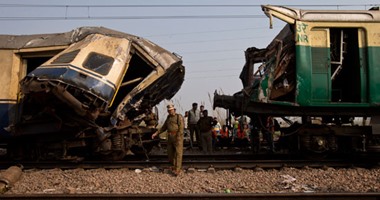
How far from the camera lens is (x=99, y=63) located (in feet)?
24.2

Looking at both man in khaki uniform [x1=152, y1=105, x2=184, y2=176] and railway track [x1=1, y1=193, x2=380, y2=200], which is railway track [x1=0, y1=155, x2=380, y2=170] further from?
railway track [x1=1, y1=193, x2=380, y2=200]

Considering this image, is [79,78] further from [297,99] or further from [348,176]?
[348,176]

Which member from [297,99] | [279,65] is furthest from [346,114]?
[279,65]

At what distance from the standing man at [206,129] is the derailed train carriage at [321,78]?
188 centimetres

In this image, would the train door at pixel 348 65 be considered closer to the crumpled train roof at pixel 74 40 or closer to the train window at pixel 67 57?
the crumpled train roof at pixel 74 40

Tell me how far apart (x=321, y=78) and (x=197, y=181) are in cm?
380

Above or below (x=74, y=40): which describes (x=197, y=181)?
below

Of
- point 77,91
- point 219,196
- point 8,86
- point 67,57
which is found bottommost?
point 219,196

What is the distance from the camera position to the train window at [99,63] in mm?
7245

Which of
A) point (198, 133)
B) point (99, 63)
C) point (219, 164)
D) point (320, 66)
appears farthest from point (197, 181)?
point (198, 133)

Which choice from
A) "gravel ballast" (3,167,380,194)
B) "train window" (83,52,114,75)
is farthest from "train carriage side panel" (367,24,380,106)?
"train window" (83,52,114,75)

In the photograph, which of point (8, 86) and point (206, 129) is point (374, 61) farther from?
point (8, 86)

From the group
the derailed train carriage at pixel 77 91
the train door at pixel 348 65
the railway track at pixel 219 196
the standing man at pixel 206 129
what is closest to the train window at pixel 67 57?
the derailed train carriage at pixel 77 91

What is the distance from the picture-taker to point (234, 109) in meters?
Result: 9.38
